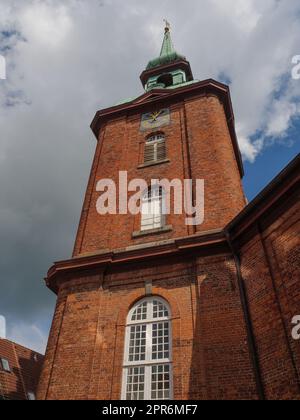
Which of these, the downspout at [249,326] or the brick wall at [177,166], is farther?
the brick wall at [177,166]

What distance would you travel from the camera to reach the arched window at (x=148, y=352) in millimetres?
9383

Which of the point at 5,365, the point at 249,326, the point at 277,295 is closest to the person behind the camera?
the point at 277,295

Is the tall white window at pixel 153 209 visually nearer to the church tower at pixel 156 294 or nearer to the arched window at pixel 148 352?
the church tower at pixel 156 294

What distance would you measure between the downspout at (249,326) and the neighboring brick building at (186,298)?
27mm

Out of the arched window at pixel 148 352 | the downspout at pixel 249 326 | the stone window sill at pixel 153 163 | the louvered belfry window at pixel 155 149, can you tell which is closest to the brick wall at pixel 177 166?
the stone window sill at pixel 153 163

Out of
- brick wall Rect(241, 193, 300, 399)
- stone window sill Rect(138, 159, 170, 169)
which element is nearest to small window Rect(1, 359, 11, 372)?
stone window sill Rect(138, 159, 170, 169)

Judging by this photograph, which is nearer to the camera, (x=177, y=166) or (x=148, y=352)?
(x=148, y=352)

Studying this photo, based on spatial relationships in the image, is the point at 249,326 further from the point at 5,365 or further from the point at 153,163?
the point at 5,365

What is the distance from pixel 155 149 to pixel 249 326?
9.40 metres

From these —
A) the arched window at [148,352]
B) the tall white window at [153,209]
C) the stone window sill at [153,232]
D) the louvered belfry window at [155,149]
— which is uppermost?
the louvered belfry window at [155,149]

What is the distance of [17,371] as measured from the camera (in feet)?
73.8

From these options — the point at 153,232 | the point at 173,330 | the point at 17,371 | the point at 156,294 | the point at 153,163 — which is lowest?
the point at 173,330

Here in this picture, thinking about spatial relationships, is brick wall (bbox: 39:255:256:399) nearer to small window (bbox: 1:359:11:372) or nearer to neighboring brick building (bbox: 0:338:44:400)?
neighboring brick building (bbox: 0:338:44:400)

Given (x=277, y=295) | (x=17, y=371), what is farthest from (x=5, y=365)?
(x=277, y=295)
